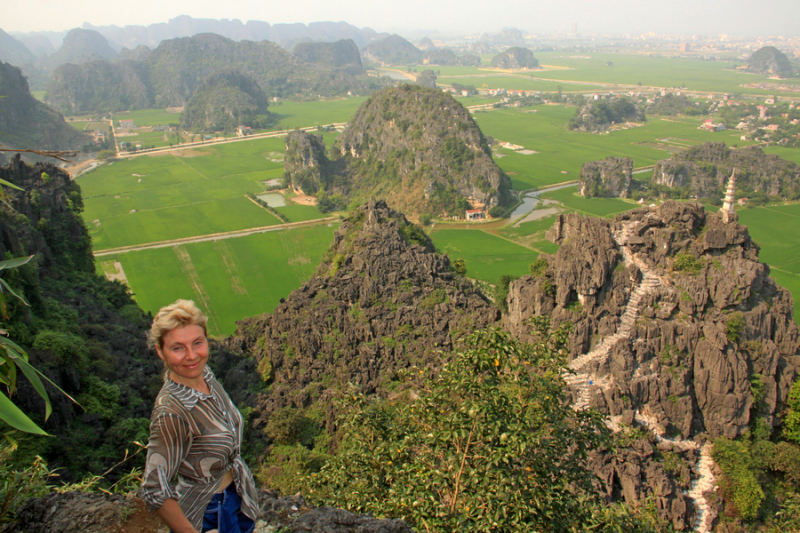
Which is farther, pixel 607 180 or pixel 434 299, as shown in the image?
pixel 607 180

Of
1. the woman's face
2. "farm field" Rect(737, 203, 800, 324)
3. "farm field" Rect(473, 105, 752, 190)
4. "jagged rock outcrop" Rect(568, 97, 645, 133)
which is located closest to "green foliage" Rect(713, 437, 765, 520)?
the woman's face

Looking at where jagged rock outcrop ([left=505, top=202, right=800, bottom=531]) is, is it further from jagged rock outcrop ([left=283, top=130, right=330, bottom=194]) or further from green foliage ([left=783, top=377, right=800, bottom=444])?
jagged rock outcrop ([left=283, top=130, right=330, bottom=194])

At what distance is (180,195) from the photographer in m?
90.4

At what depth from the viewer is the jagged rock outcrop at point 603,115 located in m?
144

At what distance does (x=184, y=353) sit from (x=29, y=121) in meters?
149

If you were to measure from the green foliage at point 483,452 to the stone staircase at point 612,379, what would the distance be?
11248mm

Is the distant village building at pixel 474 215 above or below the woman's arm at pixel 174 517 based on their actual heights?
below

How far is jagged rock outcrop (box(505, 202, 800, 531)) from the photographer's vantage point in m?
23.2

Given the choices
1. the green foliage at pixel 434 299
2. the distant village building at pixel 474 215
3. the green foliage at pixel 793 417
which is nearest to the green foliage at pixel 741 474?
the green foliage at pixel 793 417

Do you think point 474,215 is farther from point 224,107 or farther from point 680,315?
point 224,107

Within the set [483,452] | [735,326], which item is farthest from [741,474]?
[483,452]

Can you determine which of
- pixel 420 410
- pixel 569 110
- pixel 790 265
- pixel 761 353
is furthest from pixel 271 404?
pixel 569 110

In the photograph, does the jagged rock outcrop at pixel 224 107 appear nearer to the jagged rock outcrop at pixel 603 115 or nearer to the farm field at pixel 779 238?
the jagged rock outcrop at pixel 603 115

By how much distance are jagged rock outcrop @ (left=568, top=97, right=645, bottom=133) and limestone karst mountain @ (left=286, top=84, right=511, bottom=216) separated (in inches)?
2647
